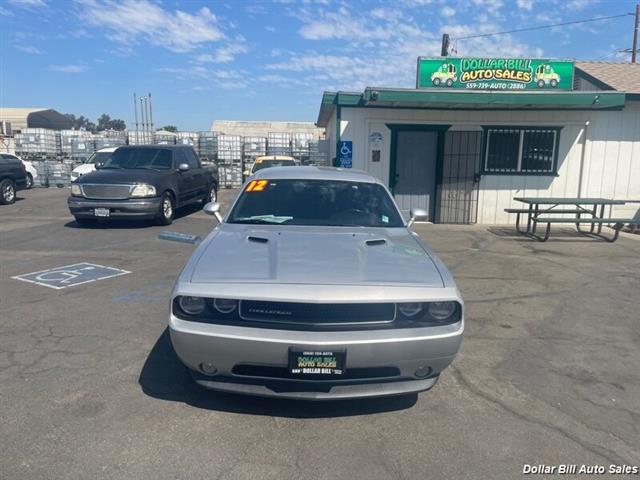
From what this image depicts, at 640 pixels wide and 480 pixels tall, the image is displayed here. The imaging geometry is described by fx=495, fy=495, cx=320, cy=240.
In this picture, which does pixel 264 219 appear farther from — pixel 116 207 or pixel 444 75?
pixel 444 75

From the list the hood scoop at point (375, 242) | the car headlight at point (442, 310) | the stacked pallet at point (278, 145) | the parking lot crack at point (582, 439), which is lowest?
the parking lot crack at point (582, 439)

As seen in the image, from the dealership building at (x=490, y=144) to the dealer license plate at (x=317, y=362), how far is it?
9.51 meters

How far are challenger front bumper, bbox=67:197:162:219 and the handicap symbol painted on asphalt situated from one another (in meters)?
3.19

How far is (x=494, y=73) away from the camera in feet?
40.1

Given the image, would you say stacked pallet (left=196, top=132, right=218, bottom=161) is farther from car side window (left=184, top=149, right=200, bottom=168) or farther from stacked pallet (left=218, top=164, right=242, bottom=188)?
car side window (left=184, top=149, right=200, bottom=168)

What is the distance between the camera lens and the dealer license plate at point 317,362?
9.52 feet

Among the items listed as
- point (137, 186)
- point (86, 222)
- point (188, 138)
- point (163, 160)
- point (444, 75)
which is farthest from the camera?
point (188, 138)

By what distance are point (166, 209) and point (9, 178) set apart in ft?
22.9

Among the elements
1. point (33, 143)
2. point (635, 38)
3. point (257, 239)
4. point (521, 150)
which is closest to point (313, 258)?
point (257, 239)

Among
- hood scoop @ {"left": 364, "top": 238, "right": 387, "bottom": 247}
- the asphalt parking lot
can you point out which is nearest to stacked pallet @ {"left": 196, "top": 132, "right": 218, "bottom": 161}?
the asphalt parking lot

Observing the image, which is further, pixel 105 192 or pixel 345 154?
pixel 345 154

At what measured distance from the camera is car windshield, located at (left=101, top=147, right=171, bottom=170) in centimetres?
1174

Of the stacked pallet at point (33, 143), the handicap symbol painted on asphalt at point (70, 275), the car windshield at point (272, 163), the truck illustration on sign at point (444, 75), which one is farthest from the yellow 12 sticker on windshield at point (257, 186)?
the stacked pallet at point (33, 143)

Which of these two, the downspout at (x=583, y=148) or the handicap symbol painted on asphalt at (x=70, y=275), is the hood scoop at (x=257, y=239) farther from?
the downspout at (x=583, y=148)
